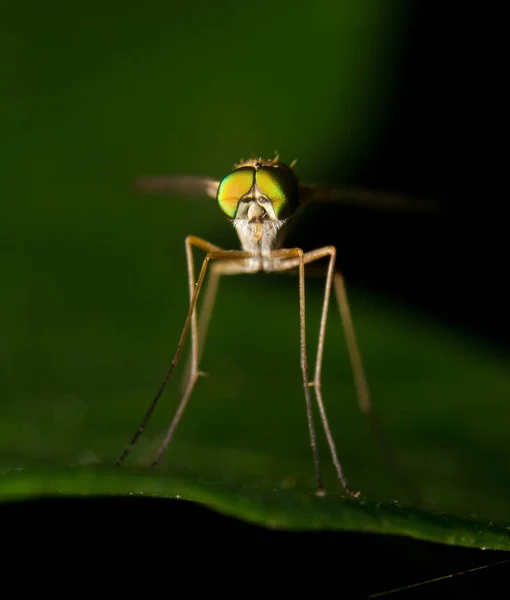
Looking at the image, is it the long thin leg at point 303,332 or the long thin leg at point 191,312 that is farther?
the long thin leg at point 191,312

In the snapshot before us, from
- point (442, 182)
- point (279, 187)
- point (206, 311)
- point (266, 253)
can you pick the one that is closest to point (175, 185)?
point (206, 311)

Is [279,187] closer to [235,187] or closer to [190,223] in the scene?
[235,187]

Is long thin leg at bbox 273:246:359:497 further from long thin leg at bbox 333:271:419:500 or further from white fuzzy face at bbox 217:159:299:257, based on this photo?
long thin leg at bbox 333:271:419:500

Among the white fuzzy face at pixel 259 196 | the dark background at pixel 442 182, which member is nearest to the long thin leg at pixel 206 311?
the white fuzzy face at pixel 259 196

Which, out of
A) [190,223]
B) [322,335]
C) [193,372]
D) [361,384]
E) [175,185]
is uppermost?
[175,185]

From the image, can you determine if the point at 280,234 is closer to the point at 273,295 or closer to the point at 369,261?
the point at 273,295

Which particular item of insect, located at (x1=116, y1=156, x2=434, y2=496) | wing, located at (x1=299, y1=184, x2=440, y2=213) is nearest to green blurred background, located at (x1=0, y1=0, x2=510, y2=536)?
insect, located at (x1=116, y1=156, x2=434, y2=496)

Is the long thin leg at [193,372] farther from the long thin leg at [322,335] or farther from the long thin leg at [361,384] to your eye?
the long thin leg at [361,384]
